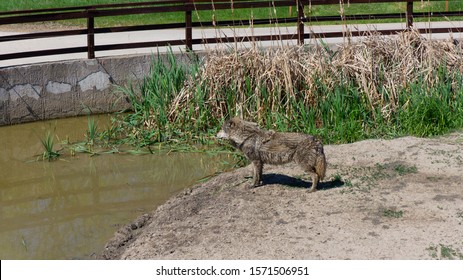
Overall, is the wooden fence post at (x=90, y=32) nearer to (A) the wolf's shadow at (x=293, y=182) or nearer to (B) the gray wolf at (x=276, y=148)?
(A) the wolf's shadow at (x=293, y=182)

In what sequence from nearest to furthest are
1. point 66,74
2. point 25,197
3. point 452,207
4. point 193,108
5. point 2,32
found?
1. point 452,207
2. point 25,197
3. point 193,108
4. point 66,74
5. point 2,32

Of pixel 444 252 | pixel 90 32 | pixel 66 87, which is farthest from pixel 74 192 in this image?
pixel 444 252

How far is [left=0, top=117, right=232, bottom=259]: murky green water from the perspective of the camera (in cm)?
1073

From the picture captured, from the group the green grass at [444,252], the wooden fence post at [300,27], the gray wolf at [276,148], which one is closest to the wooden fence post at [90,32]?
the wooden fence post at [300,27]

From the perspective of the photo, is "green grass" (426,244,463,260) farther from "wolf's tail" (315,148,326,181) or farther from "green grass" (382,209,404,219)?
"wolf's tail" (315,148,326,181)

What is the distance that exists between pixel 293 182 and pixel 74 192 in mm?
3192

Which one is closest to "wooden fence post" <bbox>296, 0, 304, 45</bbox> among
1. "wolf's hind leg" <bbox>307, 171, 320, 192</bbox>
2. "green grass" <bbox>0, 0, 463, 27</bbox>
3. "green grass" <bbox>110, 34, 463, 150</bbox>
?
"green grass" <bbox>110, 34, 463, 150</bbox>

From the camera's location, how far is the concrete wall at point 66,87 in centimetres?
1590

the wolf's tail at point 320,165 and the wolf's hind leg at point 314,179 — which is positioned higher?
the wolf's tail at point 320,165

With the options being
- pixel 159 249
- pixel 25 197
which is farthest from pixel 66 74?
pixel 159 249

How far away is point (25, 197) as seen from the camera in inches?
490

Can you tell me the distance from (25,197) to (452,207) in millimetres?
5623

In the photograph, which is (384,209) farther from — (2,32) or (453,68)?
(2,32)

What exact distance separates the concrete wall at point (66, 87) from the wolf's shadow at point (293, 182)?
5.57m
